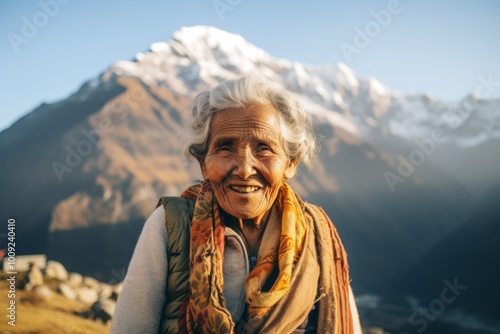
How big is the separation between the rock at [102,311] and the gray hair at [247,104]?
5.76 m

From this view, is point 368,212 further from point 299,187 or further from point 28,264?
point 28,264

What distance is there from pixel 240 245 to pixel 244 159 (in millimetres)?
386

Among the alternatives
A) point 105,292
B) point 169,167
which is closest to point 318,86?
point 169,167

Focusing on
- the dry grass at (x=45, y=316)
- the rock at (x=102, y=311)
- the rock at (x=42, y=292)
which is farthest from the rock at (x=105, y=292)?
the rock at (x=42, y=292)

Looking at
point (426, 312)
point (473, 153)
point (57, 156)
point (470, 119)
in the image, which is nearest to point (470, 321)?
point (426, 312)

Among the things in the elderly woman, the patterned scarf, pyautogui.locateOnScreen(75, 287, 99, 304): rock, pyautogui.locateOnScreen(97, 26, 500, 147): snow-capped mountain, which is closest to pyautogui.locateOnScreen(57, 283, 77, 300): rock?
pyautogui.locateOnScreen(75, 287, 99, 304): rock

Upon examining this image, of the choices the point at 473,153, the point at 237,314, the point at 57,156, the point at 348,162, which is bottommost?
the point at 237,314

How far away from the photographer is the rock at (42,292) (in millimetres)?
6527

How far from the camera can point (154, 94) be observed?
5028 cm

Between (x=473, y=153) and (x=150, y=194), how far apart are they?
5709 cm

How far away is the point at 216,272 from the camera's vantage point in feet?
5.09

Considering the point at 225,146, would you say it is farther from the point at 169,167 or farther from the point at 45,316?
the point at 169,167

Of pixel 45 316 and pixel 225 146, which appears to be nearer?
pixel 225 146

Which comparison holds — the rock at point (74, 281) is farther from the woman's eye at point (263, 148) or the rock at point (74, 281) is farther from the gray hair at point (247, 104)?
the woman's eye at point (263, 148)
